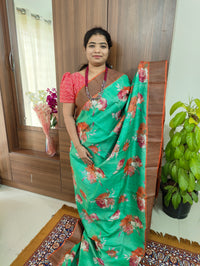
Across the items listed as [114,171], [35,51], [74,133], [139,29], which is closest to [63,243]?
[114,171]

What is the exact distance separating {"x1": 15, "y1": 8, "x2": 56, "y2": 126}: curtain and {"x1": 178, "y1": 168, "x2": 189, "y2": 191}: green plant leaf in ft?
4.79

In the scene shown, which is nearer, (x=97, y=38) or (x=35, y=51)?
(x=97, y=38)

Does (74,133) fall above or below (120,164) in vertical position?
above

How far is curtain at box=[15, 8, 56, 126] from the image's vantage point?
5.76ft

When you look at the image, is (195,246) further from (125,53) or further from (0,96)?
(0,96)

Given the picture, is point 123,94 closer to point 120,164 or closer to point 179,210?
point 120,164

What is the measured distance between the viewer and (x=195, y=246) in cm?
136

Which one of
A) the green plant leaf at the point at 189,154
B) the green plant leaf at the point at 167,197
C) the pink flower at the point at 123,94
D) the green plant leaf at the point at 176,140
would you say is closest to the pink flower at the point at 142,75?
the pink flower at the point at 123,94

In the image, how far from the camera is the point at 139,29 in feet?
4.17

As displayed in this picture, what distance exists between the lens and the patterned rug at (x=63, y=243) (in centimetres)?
124

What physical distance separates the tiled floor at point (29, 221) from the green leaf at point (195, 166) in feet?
1.68

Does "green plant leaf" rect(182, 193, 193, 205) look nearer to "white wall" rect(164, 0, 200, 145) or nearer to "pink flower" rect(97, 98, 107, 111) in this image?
"white wall" rect(164, 0, 200, 145)

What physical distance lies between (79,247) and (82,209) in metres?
0.25

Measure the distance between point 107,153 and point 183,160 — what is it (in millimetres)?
663
